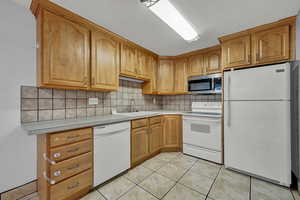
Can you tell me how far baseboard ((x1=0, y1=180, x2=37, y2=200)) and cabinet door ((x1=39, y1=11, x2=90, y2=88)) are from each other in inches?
48.0

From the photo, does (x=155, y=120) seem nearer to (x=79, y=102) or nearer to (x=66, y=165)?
(x=79, y=102)

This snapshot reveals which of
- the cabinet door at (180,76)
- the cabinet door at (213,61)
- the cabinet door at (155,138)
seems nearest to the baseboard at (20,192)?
the cabinet door at (155,138)

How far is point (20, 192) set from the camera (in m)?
1.37

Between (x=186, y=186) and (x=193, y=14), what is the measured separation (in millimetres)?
2219

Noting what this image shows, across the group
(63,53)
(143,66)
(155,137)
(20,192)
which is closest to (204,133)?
(155,137)

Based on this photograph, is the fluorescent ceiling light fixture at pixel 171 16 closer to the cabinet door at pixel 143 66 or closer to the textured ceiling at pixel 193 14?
the textured ceiling at pixel 193 14

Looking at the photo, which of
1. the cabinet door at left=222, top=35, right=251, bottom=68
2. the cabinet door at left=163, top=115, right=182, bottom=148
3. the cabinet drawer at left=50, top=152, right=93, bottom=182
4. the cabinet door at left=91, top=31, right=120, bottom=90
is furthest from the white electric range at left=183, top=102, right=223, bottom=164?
the cabinet drawer at left=50, top=152, right=93, bottom=182

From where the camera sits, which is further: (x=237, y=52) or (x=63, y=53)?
(x=237, y=52)

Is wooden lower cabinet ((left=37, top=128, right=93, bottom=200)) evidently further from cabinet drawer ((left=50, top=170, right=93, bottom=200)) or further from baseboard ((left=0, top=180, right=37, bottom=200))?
baseboard ((left=0, top=180, right=37, bottom=200))

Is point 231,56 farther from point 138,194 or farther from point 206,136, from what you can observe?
point 138,194

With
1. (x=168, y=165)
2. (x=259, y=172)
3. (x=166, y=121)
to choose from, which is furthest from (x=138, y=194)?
(x=259, y=172)

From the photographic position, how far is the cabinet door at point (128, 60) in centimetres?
219

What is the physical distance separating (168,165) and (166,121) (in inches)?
33.5

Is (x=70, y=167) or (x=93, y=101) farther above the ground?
(x=93, y=101)
